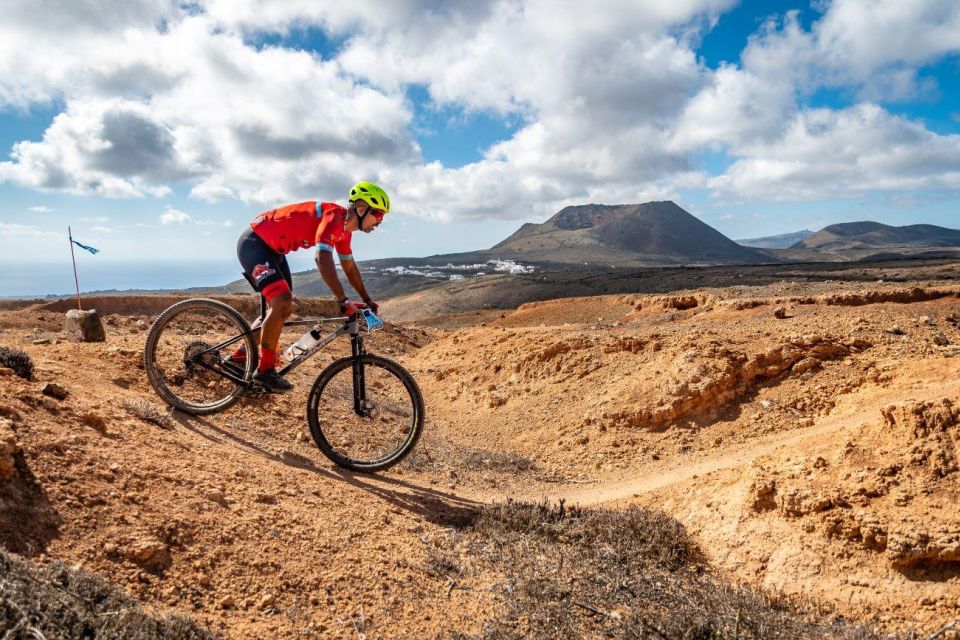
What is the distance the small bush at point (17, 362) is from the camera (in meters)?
4.77

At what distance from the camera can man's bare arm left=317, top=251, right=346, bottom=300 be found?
5174mm

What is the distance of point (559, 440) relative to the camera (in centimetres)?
877

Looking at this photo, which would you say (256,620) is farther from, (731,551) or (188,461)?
(731,551)

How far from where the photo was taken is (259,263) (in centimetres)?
562

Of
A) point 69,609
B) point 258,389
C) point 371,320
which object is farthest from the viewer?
point 258,389

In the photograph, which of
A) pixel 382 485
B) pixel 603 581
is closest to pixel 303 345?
pixel 382 485

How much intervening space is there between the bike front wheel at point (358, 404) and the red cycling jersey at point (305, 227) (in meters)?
1.23

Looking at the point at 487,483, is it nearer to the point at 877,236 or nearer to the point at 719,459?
the point at 719,459

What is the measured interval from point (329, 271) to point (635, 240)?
508ft

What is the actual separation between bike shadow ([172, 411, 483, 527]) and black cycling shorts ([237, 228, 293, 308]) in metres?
1.56

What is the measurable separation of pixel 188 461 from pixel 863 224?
798 ft

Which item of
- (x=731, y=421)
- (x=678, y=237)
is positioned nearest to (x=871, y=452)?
(x=731, y=421)

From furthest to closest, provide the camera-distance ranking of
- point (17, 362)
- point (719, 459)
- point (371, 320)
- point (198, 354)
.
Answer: point (719, 459) < point (198, 354) < point (371, 320) < point (17, 362)

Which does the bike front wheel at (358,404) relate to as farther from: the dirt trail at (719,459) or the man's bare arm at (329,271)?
the dirt trail at (719,459)
